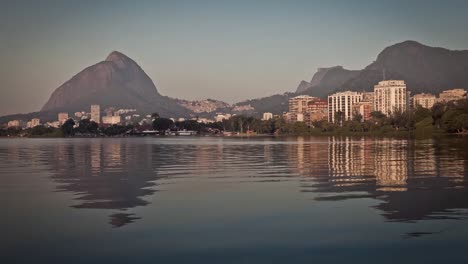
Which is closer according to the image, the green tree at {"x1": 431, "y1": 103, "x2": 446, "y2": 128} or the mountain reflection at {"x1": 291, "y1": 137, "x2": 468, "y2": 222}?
the mountain reflection at {"x1": 291, "y1": 137, "x2": 468, "y2": 222}

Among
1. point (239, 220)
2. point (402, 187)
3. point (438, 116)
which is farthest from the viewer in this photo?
point (438, 116)

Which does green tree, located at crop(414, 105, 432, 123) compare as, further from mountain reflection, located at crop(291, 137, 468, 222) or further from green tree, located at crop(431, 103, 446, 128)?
mountain reflection, located at crop(291, 137, 468, 222)

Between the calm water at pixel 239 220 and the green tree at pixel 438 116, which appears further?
the green tree at pixel 438 116

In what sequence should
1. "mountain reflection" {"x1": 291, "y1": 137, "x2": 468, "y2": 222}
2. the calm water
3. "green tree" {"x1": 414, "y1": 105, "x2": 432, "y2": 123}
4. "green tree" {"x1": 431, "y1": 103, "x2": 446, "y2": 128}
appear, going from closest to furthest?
the calm water → "mountain reflection" {"x1": 291, "y1": 137, "x2": 468, "y2": 222} → "green tree" {"x1": 431, "y1": 103, "x2": 446, "y2": 128} → "green tree" {"x1": 414, "y1": 105, "x2": 432, "y2": 123}

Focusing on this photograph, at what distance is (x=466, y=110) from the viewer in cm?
13012

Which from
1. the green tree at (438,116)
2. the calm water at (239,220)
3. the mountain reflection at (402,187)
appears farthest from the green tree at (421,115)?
the calm water at (239,220)

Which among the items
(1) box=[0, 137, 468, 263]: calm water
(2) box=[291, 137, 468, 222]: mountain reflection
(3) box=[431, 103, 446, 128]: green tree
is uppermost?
(3) box=[431, 103, 446, 128]: green tree

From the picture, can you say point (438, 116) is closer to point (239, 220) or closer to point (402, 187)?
point (402, 187)

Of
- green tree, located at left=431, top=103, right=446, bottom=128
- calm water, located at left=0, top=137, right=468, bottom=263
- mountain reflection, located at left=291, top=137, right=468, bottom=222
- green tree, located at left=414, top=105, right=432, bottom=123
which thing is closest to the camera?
calm water, located at left=0, top=137, right=468, bottom=263

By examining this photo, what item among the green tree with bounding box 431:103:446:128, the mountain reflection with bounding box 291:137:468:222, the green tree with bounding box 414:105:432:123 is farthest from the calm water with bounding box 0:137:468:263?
the green tree with bounding box 414:105:432:123

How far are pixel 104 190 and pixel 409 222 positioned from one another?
1128cm

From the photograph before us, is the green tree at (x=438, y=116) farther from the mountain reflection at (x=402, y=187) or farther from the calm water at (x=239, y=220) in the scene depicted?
the calm water at (x=239, y=220)

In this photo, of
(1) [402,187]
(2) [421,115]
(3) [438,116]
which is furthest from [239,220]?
(2) [421,115]

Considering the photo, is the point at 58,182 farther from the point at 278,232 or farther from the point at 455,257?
the point at 455,257
